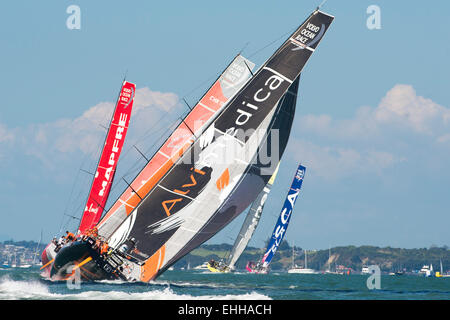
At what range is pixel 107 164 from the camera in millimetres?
38156

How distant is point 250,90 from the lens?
1144 inches

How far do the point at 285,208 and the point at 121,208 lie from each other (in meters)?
30.0

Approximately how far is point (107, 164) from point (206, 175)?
1042 cm

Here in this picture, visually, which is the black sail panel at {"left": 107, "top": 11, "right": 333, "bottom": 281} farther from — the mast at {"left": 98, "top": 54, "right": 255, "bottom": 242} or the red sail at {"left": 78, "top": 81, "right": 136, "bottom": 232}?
the red sail at {"left": 78, "top": 81, "right": 136, "bottom": 232}

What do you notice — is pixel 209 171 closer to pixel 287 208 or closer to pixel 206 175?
pixel 206 175

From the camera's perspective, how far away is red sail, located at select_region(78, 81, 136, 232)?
37.9m

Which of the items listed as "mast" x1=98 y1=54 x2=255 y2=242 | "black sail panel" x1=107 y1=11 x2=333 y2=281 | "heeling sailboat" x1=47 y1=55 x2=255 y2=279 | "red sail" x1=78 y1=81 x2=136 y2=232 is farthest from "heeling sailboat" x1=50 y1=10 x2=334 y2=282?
"red sail" x1=78 y1=81 x2=136 y2=232

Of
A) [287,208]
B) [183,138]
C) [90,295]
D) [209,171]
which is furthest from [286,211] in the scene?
[90,295]

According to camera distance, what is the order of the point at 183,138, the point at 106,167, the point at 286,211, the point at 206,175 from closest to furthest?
the point at 206,175 → the point at 183,138 → the point at 106,167 → the point at 286,211

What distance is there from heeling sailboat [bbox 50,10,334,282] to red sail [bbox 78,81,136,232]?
9093 millimetres

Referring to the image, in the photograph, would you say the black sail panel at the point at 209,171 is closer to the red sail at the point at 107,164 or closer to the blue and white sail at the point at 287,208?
the red sail at the point at 107,164
